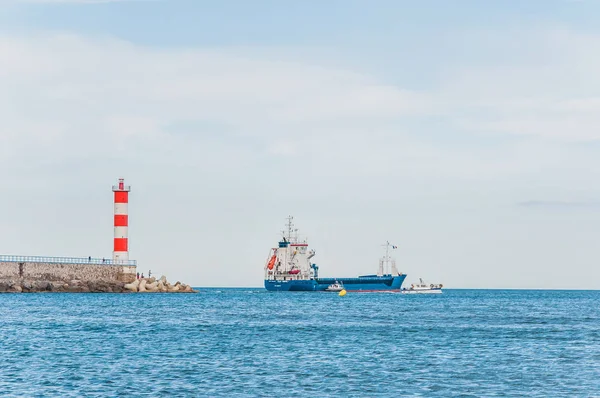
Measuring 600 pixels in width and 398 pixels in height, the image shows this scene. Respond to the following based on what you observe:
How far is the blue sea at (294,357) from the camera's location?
30125mm

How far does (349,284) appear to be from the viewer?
138 m

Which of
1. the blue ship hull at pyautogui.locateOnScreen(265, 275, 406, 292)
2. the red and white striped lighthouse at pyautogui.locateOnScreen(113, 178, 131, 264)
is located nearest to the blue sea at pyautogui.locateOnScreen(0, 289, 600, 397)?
the red and white striped lighthouse at pyautogui.locateOnScreen(113, 178, 131, 264)

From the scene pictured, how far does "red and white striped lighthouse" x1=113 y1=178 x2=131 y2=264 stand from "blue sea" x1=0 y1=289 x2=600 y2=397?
4124 centimetres

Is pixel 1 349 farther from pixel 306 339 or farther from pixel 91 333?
pixel 306 339

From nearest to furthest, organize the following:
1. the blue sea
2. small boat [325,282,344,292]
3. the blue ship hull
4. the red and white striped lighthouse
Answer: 1. the blue sea
2. the red and white striped lighthouse
3. small boat [325,282,344,292]
4. the blue ship hull

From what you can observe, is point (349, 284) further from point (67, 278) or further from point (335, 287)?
point (67, 278)

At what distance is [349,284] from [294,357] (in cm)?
9971

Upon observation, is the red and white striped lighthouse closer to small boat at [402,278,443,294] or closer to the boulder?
the boulder

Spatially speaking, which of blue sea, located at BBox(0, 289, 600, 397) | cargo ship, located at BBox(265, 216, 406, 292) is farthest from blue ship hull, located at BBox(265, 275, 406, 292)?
blue sea, located at BBox(0, 289, 600, 397)

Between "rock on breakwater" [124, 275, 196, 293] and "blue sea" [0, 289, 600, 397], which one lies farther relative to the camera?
"rock on breakwater" [124, 275, 196, 293]

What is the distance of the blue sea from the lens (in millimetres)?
30125

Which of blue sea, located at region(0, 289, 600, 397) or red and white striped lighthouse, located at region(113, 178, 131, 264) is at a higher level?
red and white striped lighthouse, located at region(113, 178, 131, 264)

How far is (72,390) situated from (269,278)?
109m

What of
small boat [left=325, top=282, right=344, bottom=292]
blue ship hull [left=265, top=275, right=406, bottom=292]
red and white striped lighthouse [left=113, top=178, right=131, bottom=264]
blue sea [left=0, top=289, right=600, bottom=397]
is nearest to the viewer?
blue sea [left=0, top=289, right=600, bottom=397]
